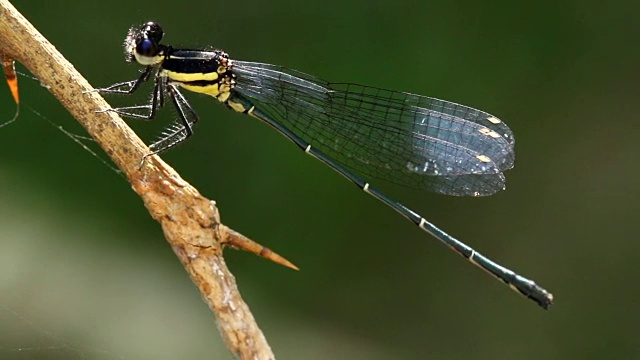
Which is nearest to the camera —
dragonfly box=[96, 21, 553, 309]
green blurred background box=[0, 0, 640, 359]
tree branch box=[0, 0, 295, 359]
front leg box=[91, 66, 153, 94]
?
tree branch box=[0, 0, 295, 359]

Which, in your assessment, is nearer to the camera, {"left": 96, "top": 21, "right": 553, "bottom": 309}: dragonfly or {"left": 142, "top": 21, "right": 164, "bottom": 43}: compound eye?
{"left": 142, "top": 21, "right": 164, "bottom": 43}: compound eye

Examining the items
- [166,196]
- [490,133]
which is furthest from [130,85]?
[490,133]

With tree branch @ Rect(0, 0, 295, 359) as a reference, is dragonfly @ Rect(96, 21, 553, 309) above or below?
above

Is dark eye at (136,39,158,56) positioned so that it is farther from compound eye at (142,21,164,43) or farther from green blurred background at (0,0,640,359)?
green blurred background at (0,0,640,359)

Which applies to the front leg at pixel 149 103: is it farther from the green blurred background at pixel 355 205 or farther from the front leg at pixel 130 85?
the green blurred background at pixel 355 205

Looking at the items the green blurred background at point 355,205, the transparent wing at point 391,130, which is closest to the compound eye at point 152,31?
the transparent wing at point 391,130

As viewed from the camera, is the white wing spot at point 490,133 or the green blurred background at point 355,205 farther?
the green blurred background at point 355,205

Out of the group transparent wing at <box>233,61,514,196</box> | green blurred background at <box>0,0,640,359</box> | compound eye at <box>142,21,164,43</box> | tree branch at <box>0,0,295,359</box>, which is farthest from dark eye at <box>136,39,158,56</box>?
green blurred background at <box>0,0,640,359</box>
